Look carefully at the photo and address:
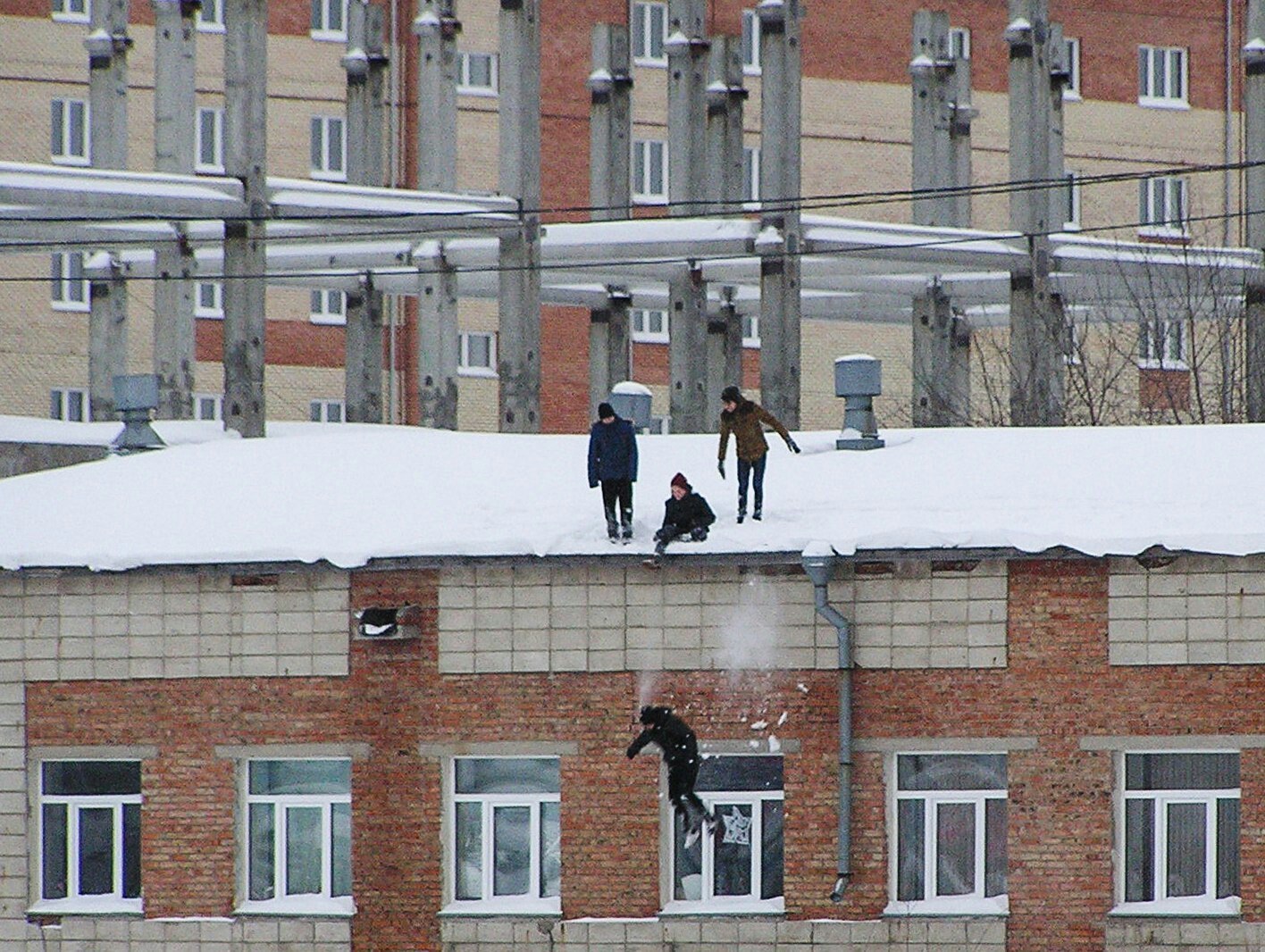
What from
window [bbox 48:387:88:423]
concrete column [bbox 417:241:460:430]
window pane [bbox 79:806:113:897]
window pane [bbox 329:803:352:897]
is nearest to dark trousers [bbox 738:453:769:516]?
window pane [bbox 329:803:352:897]

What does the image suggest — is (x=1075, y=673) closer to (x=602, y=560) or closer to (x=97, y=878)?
(x=602, y=560)

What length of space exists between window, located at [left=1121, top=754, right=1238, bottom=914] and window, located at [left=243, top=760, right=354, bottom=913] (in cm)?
671

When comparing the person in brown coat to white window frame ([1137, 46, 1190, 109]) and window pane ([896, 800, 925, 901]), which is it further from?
white window frame ([1137, 46, 1190, 109])

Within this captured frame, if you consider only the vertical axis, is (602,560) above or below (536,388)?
below

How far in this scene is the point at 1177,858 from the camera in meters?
20.7

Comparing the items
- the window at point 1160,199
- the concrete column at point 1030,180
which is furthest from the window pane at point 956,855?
the window at point 1160,199

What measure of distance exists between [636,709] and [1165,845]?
451cm

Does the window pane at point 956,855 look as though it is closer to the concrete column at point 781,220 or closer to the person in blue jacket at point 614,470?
the person in blue jacket at point 614,470

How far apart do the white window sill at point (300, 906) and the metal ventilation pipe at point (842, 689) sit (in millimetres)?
4283

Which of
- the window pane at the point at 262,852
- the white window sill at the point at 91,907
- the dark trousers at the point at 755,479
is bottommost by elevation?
the white window sill at the point at 91,907

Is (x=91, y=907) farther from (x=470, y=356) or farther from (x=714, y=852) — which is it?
(x=470, y=356)

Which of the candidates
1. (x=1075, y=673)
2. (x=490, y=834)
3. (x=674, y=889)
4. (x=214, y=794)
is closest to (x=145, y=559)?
(x=214, y=794)

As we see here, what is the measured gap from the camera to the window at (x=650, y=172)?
50156 mm

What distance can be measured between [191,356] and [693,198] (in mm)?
7285
